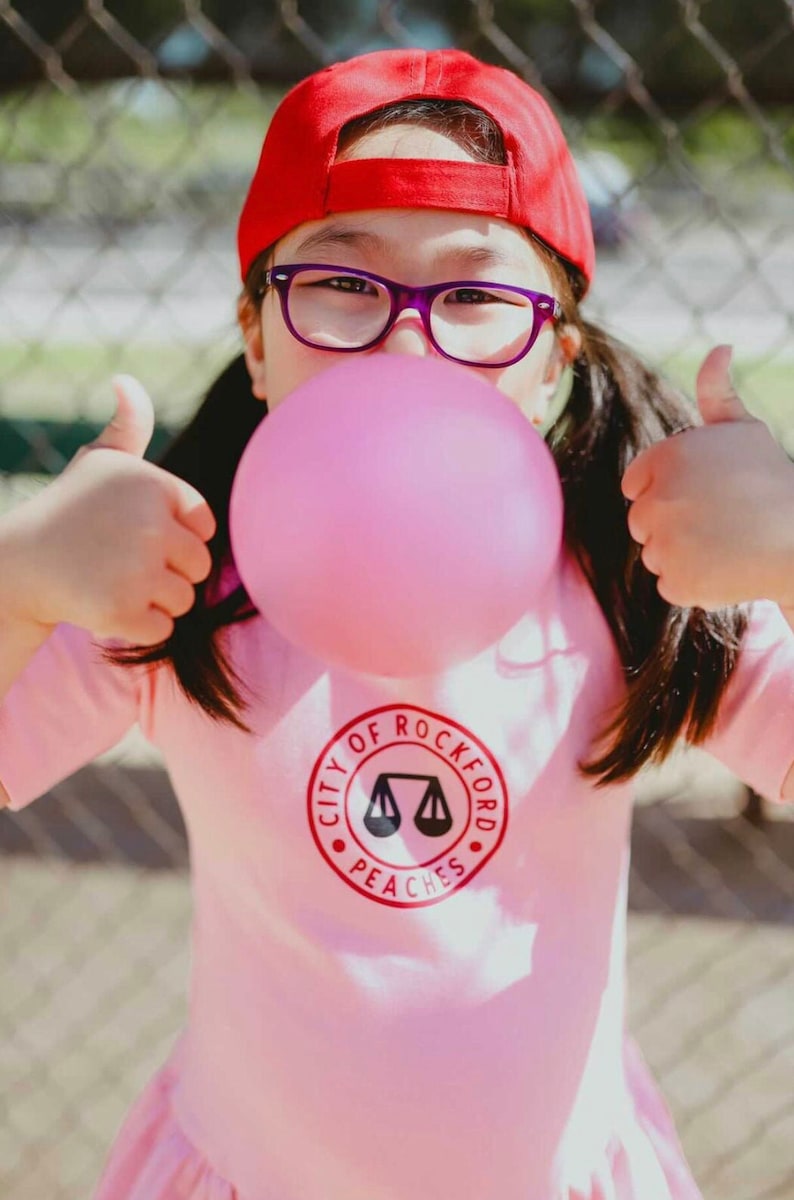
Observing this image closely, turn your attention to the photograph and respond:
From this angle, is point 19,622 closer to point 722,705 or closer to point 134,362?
point 722,705

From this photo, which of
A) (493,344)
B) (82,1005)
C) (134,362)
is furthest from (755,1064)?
(134,362)

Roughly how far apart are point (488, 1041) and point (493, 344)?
450 millimetres

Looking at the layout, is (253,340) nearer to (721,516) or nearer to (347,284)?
(347,284)

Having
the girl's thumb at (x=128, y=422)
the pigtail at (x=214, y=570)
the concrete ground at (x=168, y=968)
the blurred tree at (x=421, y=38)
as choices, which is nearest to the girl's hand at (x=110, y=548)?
the girl's thumb at (x=128, y=422)

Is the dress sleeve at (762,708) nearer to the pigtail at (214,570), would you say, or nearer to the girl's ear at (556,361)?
the girl's ear at (556,361)

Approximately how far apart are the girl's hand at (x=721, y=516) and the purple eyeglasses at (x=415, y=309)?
0.38 feet

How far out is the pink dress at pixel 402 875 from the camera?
787 mm

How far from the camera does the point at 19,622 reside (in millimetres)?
699

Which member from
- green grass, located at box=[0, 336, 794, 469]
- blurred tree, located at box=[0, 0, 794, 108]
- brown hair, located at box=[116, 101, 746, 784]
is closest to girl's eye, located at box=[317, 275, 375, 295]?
brown hair, located at box=[116, 101, 746, 784]

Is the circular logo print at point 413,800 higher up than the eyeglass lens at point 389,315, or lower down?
lower down

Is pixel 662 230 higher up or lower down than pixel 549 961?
lower down

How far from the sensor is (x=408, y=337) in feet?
2.26

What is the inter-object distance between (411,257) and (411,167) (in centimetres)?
5

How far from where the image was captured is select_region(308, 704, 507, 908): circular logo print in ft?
2.57
